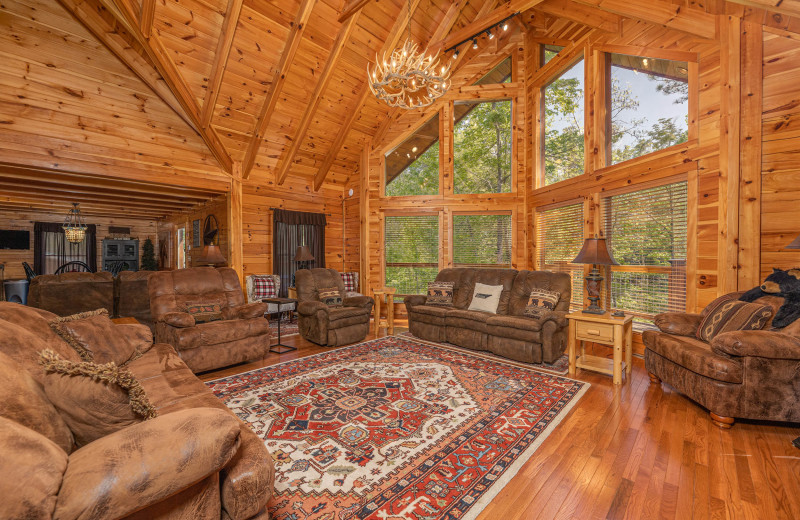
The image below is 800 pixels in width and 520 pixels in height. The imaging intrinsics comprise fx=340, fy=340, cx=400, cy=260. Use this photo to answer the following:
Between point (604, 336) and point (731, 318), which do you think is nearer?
point (731, 318)

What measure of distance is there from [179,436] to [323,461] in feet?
3.87

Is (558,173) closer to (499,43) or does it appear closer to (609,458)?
(499,43)

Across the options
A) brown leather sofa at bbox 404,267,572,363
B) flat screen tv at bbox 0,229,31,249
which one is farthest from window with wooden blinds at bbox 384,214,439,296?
flat screen tv at bbox 0,229,31,249

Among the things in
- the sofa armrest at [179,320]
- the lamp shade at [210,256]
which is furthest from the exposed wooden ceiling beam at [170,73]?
the sofa armrest at [179,320]

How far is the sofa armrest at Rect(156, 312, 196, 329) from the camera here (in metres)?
3.38

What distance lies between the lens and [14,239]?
328 inches

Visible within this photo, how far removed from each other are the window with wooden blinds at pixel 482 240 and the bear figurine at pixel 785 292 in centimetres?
329

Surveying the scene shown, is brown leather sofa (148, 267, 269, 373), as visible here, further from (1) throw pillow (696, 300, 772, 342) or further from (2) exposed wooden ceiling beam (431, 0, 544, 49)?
(2) exposed wooden ceiling beam (431, 0, 544, 49)

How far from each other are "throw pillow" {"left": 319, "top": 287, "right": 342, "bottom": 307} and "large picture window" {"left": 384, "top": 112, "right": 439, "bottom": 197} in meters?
2.36

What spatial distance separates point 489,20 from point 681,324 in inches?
166

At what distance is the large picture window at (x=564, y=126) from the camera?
4.88 m

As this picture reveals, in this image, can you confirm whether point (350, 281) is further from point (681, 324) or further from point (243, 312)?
point (681, 324)

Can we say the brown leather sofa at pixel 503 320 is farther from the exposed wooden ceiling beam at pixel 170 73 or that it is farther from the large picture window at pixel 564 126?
the exposed wooden ceiling beam at pixel 170 73

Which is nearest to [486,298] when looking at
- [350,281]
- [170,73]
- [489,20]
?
[350,281]
